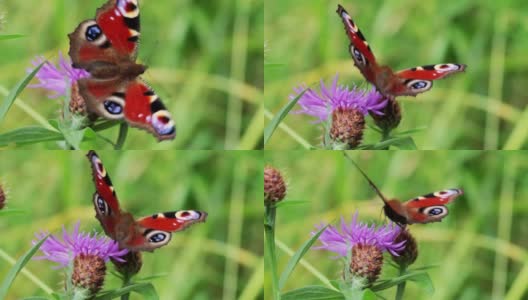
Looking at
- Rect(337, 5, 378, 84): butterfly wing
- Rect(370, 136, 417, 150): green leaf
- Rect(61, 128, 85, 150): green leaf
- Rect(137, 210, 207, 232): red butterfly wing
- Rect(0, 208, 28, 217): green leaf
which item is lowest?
Rect(137, 210, 207, 232): red butterfly wing

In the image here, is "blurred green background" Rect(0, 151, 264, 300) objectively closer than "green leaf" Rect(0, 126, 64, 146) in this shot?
No

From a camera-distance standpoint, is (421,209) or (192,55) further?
(192,55)

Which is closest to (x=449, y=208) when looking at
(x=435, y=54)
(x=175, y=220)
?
(x=435, y=54)

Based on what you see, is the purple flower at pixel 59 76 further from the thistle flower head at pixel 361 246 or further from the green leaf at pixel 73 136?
the thistle flower head at pixel 361 246

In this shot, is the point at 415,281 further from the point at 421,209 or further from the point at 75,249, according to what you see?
the point at 75,249

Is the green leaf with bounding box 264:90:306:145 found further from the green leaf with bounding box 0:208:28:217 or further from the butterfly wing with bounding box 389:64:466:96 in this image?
the green leaf with bounding box 0:208:28:217

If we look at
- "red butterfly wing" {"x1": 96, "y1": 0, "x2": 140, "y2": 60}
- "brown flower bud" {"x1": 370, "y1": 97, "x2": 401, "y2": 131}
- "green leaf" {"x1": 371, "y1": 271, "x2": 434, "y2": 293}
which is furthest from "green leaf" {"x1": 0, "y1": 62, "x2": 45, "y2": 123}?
"green leaf" {"x1": 371, "y1": 271, "x2": 434, "y2": 293}

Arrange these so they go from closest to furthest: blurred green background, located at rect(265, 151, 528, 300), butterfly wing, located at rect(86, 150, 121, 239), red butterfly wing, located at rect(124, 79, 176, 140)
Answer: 1. red butterfly wing, located at rect(124, 79, 176, 140)
2. butterfly wing, located at rect(86, 150, 121, 239)
3. blurred green background, located at rect(265, 151, 528, 300)
